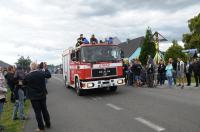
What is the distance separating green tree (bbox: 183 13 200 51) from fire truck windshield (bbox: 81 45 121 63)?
52638 mm

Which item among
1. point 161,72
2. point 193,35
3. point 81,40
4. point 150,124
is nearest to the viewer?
point 150,124

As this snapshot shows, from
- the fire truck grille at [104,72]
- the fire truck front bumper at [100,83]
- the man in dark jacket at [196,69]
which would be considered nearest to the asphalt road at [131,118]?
the fire truck front bumper at [100,83]

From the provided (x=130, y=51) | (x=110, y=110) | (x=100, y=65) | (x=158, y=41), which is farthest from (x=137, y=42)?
(x=110, y=110)

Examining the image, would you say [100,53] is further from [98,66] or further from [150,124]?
[150,124]

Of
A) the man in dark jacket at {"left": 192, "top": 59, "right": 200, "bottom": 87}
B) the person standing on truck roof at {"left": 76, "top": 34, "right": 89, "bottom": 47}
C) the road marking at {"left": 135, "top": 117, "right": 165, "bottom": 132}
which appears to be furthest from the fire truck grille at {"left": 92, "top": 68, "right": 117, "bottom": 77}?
the road marking at {"left": 135, "top": 117, "right": 165, "bottom": 132}

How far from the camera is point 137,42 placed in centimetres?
8531

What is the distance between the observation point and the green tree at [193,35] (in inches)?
2724

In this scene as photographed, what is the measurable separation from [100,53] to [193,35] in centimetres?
5591

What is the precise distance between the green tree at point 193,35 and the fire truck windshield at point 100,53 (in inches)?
2072

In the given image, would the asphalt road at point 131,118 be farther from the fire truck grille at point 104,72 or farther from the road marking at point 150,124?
the fire truck grille at point 104,72

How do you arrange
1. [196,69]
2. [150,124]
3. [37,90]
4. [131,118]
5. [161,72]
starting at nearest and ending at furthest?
[150,124]
[37,90]
[131,118]
[196,69]
[161,72]

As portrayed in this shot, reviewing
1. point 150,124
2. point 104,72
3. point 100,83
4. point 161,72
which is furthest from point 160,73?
point 150,124

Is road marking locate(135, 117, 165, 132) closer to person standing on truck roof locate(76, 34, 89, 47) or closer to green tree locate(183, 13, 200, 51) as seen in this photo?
person standing on truck roof locate(76, 34, 89, 47)

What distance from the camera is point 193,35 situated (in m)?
71.1
